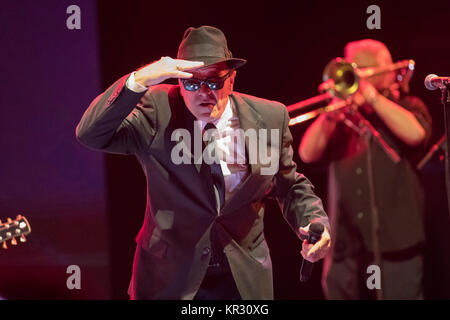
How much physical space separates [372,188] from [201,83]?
1.91 meters

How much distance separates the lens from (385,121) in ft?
13.4

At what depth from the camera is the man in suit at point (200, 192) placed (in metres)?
2.70

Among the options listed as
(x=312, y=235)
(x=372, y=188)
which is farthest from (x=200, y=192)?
(x=372, y=188)

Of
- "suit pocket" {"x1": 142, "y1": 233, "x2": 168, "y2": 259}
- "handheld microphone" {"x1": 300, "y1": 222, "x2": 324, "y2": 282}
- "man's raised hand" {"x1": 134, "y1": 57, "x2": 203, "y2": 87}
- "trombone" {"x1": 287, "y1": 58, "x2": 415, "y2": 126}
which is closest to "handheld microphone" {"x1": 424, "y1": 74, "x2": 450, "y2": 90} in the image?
"handheld microphone" {"x1": 300, "y1": 222, "x2": 324, "y2": 282}

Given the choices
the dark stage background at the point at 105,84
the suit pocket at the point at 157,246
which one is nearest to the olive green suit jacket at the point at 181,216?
the suit pocket at the point at 157,246

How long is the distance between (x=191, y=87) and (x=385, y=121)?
186 centimetres

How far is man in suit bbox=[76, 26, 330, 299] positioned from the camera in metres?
2.70

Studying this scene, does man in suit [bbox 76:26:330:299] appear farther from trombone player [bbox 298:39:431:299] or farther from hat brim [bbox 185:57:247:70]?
trombone player [bbox 298:39:431:299]

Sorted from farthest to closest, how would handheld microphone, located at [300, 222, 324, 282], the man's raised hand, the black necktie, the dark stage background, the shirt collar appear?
the dark stage background, the shirt collar, the black necktie, handheld microphone, located at [300, 222, 324, 282], the man's raised hand

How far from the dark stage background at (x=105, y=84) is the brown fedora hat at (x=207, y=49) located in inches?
45.8

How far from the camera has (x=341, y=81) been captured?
13.6ft

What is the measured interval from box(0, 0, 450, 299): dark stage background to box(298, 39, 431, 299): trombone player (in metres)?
0.14

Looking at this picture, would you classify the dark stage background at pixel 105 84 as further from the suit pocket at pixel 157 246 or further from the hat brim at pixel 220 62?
the suit pocket at pixel 157 246
